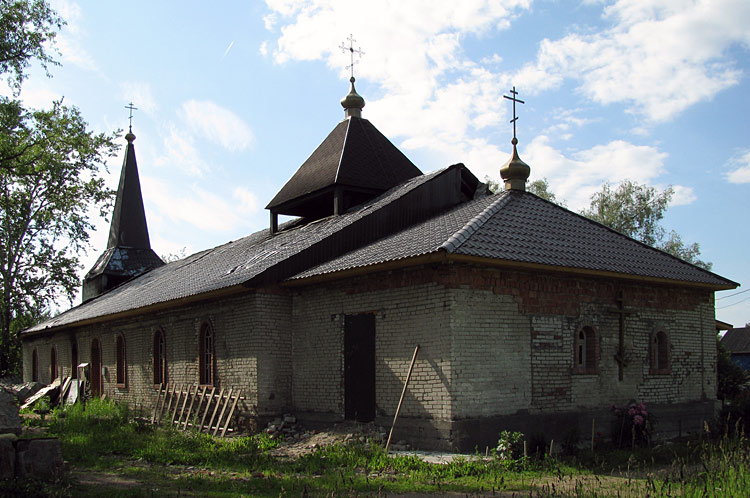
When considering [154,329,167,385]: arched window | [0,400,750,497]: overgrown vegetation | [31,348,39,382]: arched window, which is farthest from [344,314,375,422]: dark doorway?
[31,348,39,382]: arched window

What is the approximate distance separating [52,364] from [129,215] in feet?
21.0

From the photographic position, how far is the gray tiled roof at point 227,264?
46.7ft

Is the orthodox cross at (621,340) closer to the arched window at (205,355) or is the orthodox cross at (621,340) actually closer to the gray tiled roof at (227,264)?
the gray tiled roof at (227,264)

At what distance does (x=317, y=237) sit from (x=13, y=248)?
24641 millimetres

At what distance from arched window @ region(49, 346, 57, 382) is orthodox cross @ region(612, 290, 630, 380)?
20328mm

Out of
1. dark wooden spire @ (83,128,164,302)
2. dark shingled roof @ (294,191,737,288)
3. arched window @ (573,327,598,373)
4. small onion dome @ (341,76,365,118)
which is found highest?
small onion dome @ (341,76,365,118)

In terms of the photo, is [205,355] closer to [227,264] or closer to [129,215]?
[227,264]

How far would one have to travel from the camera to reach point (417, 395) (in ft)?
35.7

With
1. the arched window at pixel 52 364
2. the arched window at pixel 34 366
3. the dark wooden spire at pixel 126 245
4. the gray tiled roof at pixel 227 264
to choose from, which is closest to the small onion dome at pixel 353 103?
the gray tiled roof at pixel 227 264

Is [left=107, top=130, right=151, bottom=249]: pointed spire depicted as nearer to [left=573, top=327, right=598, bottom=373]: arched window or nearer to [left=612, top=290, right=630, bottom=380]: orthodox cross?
[left=573, top=327, right=598, bottom=373]: arched window

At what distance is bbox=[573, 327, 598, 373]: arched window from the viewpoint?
12.1 meters

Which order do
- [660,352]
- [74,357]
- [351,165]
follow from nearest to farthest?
A: [660,352], [351,165], [74,357]

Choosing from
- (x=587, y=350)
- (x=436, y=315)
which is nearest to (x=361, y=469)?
(x=436, y=315)

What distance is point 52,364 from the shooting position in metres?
25.5
